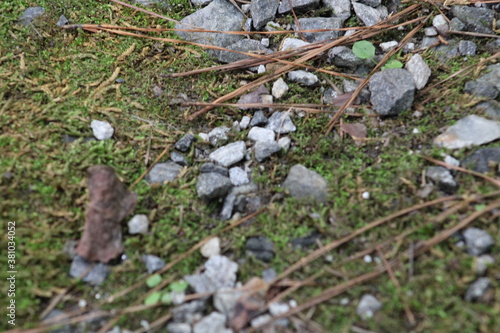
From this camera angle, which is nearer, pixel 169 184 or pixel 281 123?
pixel 169 184

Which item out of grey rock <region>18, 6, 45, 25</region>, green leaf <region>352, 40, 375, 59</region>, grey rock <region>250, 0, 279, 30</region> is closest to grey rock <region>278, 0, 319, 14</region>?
grey rock <region>250, 0, 279, 30</region>

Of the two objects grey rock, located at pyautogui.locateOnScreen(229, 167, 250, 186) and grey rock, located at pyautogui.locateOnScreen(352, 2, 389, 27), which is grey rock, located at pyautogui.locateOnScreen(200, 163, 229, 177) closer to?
grey rock, located at pyautogui.locateOnScreen(229, 167, 250, 186)

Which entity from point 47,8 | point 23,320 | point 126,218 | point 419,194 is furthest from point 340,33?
point 23,320

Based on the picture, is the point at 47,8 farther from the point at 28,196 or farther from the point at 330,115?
the point at 330,115

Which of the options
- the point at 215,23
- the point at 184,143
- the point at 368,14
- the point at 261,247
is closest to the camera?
the point at 261,247

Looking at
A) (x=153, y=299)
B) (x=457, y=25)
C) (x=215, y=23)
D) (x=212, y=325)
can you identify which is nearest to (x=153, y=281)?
(x=153, y=299)

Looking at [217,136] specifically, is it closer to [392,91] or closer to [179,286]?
[179,286]
